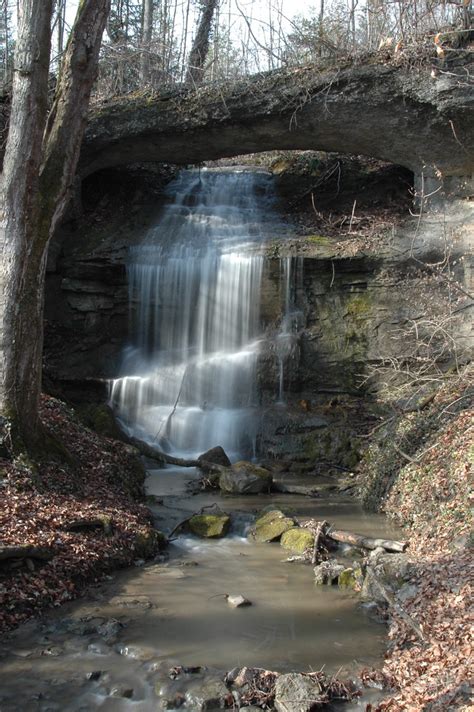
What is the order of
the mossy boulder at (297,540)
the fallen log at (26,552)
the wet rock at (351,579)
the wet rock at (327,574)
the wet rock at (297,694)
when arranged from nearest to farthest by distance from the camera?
the wet rock at (297,694) < the fallen log at (26,552) < the wet rock at (351,579) < the wet rock at (327,574) < the mossy boulder at (297,540)

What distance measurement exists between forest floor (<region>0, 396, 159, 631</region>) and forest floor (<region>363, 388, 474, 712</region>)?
10.0 feet

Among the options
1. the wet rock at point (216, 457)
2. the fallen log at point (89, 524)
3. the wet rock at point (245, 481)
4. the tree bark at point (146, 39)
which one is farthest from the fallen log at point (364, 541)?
the tree bark at point (146, 39)

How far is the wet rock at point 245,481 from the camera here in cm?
1097

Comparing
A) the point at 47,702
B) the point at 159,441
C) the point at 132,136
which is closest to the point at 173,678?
the point at 47,702

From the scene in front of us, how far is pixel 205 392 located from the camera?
15.1 meters

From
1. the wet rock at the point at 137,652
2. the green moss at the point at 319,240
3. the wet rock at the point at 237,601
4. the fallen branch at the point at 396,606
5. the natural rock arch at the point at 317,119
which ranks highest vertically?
the natural rock arch at the point at 317,119

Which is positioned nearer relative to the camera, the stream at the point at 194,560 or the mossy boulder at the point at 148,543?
the stream at the point at 194,560

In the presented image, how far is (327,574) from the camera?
23.2 feet

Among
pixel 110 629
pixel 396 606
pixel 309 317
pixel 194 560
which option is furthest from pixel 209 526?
pixel 309 317

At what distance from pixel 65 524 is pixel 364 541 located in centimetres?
361

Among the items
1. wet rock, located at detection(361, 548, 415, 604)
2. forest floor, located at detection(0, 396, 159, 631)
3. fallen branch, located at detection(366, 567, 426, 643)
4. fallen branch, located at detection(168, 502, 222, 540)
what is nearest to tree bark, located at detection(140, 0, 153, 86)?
forest floor, located at detection(0, 396, 159, 631)

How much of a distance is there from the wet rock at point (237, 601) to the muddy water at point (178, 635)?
0.21ft

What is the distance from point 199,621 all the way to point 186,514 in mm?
3544

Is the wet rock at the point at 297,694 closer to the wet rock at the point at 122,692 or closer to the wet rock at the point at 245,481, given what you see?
the wet rock at the point at 122,692
